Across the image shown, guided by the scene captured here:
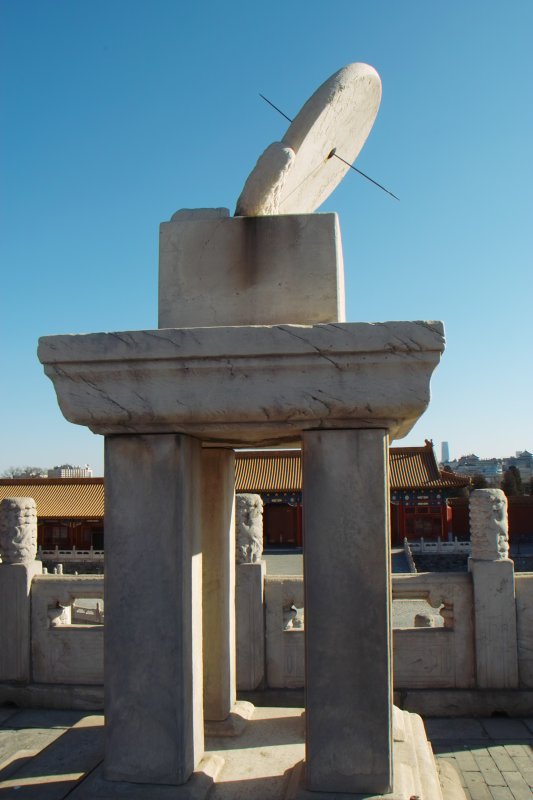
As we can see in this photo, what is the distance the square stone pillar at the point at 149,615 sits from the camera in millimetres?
2383

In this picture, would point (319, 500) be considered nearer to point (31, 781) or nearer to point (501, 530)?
point (31, 781)

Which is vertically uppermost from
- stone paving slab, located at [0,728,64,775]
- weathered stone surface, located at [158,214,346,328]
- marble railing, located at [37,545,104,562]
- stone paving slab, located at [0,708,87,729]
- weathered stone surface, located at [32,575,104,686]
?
weathered stone surface, located at [158,214,346,328]

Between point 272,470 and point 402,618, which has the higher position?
point 272,470

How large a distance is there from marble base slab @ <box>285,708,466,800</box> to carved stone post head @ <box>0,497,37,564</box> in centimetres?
405

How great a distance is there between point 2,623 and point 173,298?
178 inches

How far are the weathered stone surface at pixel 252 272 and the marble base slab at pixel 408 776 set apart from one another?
5.75 feet

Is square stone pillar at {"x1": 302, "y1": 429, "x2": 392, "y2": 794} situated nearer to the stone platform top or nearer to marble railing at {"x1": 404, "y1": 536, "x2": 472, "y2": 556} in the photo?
the stone platform top

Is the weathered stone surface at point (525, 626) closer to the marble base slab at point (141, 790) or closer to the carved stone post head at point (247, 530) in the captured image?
the carved stone post head at point (247, 530)

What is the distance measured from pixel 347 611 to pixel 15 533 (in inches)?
179

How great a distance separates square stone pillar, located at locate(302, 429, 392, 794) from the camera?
2.31 meters

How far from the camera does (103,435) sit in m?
2.54

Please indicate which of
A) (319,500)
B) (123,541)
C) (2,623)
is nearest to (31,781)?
(123,541)

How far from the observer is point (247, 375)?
2.40m

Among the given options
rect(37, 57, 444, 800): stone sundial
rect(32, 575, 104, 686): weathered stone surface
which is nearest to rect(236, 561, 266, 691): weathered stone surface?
rect(32, 575, 104, 686): weathered stone surface
